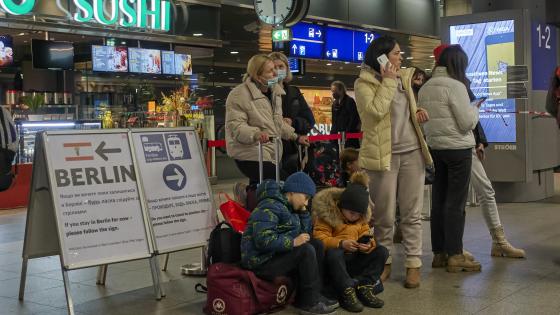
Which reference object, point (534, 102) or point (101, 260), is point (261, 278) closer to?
point (101, 260)

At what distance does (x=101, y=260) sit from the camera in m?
4.72

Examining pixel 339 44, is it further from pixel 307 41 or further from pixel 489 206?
pixel 489 206

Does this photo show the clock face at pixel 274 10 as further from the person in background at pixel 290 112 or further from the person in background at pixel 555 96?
the person in background at pixel 555 96


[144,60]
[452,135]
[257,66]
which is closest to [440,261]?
[452,135]

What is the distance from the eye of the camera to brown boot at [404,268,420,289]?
5.16 metres

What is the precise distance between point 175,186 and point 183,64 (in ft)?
29.1

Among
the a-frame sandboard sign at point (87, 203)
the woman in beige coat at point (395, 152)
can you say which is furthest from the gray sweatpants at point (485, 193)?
the a-frame sandboard sign at point (87, 203)

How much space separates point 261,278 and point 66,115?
8.76 m

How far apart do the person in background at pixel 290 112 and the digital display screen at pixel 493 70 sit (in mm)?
4064

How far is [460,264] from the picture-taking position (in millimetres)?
5652

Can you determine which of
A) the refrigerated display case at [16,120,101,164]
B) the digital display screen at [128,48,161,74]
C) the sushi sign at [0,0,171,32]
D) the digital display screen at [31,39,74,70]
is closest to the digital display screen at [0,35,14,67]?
the digital display screen at [31,39,74,70]

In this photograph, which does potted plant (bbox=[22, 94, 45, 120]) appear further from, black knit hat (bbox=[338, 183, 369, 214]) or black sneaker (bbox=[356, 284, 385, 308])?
black sneaker (bbox=[356, 284, 385, 308])

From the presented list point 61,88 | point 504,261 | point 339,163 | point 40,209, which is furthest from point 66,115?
point 504,261

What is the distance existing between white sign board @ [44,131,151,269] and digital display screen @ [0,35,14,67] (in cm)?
756
